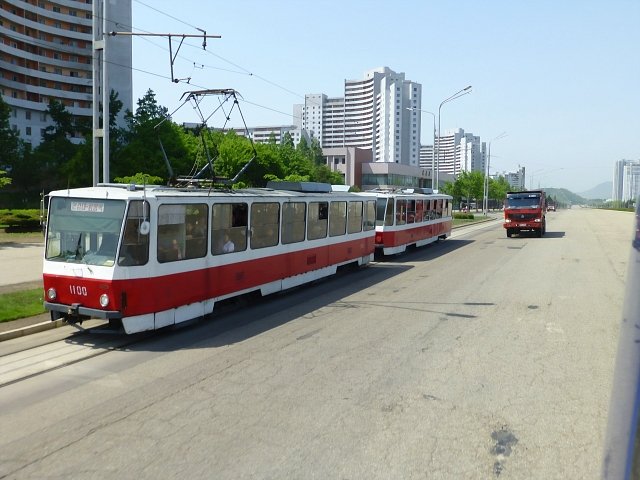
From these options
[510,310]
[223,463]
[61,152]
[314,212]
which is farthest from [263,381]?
[61,152]

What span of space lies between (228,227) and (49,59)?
86180 millimetres

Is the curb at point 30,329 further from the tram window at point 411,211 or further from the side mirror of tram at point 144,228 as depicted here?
the tram window at point 411,211

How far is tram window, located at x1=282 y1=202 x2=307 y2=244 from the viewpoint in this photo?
42.5ft

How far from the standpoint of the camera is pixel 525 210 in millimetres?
32875

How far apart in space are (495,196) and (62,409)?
12414cm

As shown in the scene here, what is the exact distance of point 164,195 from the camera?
9.12 meters

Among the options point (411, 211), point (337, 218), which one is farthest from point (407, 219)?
point (337, 218)

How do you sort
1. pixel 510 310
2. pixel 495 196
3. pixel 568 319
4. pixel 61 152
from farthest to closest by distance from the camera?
1. pixel 495 196
2. pixel 61 152
3. pixel 510 310
4. pixel 568 319

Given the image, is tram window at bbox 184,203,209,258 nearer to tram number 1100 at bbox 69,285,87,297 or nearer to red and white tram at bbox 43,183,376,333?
red and white tram at bbox 43,183,376,333

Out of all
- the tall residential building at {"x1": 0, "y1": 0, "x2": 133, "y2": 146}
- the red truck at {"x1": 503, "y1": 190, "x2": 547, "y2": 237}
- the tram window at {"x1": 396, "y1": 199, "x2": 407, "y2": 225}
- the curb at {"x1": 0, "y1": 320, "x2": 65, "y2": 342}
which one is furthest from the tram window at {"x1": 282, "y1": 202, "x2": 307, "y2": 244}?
the tall residential building at {"x1": 0, "y1": 0, "x2": 133, "y2": 146}

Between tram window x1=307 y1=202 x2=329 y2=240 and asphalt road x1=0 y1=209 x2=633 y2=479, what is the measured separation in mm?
2994

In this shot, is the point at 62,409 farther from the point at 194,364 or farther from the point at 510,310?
the point at 510,310

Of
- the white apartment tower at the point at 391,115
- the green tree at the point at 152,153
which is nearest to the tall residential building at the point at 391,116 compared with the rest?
the white apartment tower at the point at 391,115

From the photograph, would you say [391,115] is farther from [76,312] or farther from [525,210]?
[76,312]
